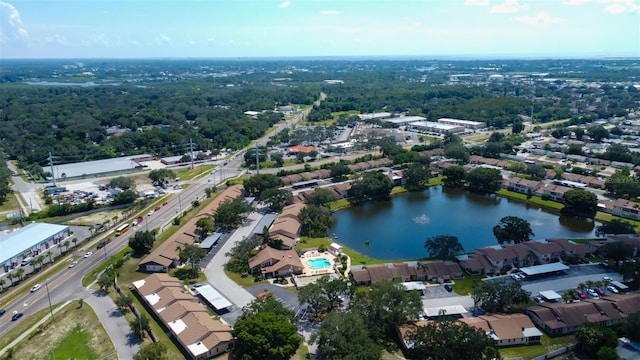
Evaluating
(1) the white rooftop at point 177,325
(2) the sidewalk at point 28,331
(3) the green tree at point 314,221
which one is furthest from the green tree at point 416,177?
(2) the sidewalk at point 28,331

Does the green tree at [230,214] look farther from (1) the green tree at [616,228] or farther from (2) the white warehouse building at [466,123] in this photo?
(2) the white warehouse building at [466,123]

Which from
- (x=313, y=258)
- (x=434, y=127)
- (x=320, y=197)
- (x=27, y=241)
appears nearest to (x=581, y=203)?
(x=320, y=197)

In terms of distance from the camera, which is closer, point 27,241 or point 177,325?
point 177,325

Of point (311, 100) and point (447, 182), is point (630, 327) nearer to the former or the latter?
point (447, 182)

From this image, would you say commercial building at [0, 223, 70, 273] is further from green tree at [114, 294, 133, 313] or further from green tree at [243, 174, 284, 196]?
green tree at [243, 174, 284, 196]

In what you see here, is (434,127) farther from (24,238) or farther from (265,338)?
(265,338)

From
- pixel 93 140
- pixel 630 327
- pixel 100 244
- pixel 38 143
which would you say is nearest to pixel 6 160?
pixel 38 143

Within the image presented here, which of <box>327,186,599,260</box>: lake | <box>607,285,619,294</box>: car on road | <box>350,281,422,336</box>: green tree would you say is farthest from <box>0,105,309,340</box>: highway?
<box>607,285,619,294</box>: car on road
